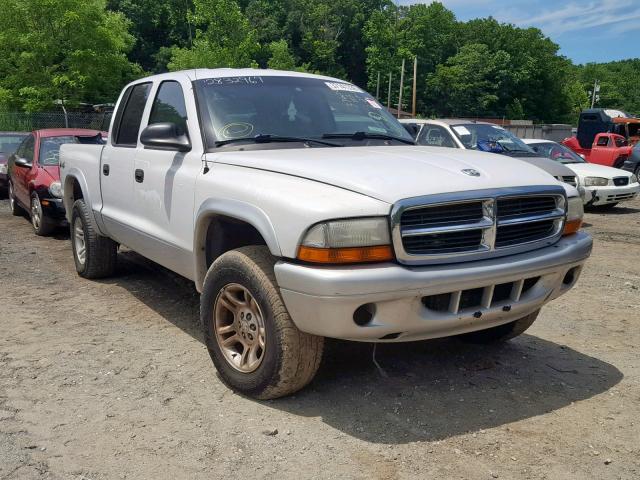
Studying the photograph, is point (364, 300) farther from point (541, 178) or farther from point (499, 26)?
point (499, 26)

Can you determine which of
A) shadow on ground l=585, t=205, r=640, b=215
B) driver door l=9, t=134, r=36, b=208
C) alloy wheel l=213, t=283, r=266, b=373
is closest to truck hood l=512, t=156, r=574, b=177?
shadow on ground l=585, t=205, r=640, b=215

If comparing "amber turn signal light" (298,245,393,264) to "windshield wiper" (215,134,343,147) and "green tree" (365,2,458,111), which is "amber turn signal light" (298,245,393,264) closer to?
"windshield wiper" (215,134,343,147)

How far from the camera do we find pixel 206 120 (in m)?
4.32

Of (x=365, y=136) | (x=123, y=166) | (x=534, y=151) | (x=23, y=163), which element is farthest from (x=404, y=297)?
(x=534, y=151)

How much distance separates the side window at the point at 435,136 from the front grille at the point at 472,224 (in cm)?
716

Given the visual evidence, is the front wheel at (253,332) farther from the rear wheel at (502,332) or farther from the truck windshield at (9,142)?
the truck windshield at (9,142)

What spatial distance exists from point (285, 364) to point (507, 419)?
1.27m

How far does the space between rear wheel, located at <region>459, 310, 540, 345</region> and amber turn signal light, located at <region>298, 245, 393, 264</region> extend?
166cm

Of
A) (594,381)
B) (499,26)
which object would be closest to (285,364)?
(594,381)

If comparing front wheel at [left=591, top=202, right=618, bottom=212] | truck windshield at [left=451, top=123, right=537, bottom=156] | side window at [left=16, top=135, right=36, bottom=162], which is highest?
truck windshield at [left=451, top=123, right=537, bottom=156]

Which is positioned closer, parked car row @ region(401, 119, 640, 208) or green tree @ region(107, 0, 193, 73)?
parked car row @ region(401, 119, 640, 208)

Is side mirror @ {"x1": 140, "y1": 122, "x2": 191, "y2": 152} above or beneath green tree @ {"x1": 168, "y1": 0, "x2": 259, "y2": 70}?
beneath

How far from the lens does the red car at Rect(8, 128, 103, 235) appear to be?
904 cm

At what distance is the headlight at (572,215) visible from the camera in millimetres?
3973
